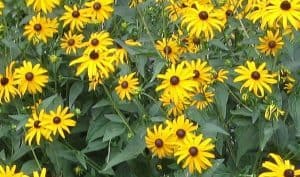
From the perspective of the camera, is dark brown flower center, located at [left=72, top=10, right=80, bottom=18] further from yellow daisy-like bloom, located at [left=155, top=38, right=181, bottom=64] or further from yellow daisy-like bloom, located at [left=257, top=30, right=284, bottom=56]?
yellow daisy-like bloom, located at [left=257, top=30, right=284, bottom=56]

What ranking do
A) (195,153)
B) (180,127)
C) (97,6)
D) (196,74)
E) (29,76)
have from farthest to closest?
1. (97,6)
2. (29,76)
3. (196,74)
4. (180,127)
5. (195,153)

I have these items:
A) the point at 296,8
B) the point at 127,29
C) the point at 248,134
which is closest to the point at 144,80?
the point at 127,29

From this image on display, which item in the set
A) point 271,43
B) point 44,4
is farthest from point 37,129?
point 271,43

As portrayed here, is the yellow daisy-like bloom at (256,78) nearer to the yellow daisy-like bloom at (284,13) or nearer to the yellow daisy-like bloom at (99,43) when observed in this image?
the yellow daisy-like bloom at (284,13)

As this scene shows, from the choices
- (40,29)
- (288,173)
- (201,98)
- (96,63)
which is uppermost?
(40,29)

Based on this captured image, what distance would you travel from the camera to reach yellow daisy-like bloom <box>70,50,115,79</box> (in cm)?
237

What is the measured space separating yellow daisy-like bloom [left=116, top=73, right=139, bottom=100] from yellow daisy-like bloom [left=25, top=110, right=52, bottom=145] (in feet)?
0.89

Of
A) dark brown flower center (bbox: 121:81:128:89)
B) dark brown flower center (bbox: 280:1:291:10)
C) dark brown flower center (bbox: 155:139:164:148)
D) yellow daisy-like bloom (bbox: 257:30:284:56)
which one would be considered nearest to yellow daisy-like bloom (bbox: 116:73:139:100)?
dark brown flower center (bbox: 121:81:128:89)

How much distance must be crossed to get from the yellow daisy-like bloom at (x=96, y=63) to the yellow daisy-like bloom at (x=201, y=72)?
0.87 ft

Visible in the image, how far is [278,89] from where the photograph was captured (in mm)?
2430

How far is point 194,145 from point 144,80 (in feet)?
2.02

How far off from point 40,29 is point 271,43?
0.87m

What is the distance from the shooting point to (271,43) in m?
2.42

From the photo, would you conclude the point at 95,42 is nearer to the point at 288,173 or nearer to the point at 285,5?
the point at 285,5
